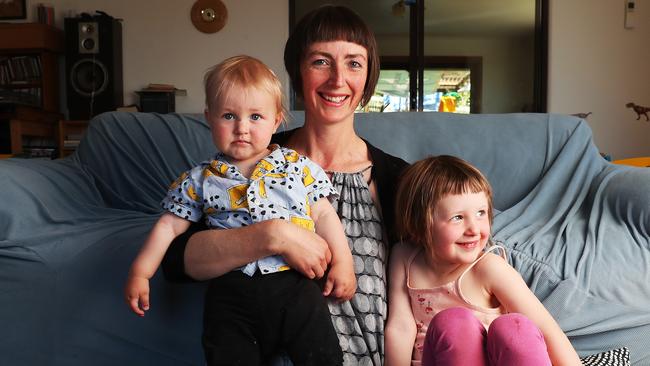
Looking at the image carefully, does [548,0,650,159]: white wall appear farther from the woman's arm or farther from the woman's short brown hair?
the woman's arm

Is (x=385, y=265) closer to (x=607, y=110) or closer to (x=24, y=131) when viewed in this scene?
(x=24, y=131)

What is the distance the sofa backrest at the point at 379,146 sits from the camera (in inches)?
81.4

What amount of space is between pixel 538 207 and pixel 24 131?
4340 mm

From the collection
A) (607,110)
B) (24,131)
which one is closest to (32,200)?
(24,131)

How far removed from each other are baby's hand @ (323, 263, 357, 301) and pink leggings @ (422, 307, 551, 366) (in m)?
0.20

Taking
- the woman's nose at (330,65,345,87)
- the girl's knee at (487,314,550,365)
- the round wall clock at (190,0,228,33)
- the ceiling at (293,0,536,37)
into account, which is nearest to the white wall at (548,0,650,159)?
the ceiling at (293,0,536,37)

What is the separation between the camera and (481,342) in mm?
1022

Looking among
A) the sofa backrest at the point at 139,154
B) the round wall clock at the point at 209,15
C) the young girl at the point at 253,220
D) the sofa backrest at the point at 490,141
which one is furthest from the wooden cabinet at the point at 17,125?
the young girl at the point at 253,220

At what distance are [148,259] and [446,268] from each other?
2.02 feet

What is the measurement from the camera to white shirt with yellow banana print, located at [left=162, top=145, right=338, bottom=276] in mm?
1193

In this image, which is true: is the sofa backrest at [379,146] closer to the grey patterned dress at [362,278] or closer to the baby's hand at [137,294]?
the grey patterned dress at [362,278]

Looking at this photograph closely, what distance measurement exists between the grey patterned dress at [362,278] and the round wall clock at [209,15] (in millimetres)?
4365

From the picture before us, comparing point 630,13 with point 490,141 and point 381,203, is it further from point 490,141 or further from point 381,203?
point 381,203

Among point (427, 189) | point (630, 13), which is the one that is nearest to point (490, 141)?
point (427, 189)
